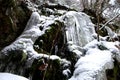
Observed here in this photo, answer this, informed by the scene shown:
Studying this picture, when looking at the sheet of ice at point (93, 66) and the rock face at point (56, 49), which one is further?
the rock face at point (56, 49)

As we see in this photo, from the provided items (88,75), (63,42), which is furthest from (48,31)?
(88,75)

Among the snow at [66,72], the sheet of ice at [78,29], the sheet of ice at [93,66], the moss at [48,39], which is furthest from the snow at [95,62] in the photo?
the moss at [48,39]

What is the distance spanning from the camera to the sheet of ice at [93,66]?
5.02m

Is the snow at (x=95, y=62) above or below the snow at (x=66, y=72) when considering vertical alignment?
above

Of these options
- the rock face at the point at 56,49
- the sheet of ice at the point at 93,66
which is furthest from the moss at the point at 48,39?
Answer: the sheet of ice at the point at 93,66

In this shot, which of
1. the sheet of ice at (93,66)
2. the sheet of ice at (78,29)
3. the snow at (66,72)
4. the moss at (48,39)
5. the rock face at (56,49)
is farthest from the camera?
the sheet of ice at (78,29)

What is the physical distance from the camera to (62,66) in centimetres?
581

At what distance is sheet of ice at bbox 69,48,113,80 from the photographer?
5016 millimetres

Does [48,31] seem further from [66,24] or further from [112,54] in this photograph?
[112,54]

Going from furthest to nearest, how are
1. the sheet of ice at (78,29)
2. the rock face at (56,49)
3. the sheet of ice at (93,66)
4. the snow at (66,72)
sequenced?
the sheet of ice at (78,29) < the snow at (66,72) < the rock face at (56,49) < the sheet of ice at (93,66)

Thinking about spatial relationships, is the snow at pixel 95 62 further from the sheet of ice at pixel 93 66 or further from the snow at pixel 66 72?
the snow at pixel 66 72

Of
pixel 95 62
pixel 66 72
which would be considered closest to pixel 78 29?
pixel 66 72

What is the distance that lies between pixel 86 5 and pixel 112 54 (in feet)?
19.0

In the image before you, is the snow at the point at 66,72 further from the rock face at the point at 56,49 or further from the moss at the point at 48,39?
the moss at the point at 48,39
